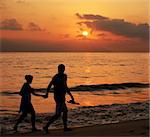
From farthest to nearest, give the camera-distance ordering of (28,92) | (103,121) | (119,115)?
(119,115), (103,121), (28,92)

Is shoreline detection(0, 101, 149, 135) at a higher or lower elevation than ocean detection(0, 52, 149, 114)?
higher

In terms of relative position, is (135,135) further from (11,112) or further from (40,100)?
(40,100)

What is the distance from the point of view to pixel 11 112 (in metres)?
18.5

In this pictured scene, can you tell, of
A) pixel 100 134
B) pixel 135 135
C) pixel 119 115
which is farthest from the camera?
pixel 119 115

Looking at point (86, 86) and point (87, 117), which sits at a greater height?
point (87, 117)

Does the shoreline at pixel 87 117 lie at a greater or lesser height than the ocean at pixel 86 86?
greater

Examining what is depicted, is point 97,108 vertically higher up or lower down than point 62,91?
lower down

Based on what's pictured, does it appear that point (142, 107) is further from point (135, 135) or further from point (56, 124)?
point (135, 135)

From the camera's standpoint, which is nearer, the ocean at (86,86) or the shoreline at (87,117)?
the shoreline at (87,117)

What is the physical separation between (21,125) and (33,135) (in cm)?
348

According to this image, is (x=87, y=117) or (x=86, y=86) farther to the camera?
(x=86, y=86)

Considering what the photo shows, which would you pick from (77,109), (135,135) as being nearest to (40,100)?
(77,109)

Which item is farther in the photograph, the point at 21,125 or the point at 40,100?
the point at 40,100

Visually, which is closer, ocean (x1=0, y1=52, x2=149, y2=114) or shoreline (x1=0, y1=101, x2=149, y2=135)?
shoreline (x1=0, y1=101, x2=149, y2=135)
